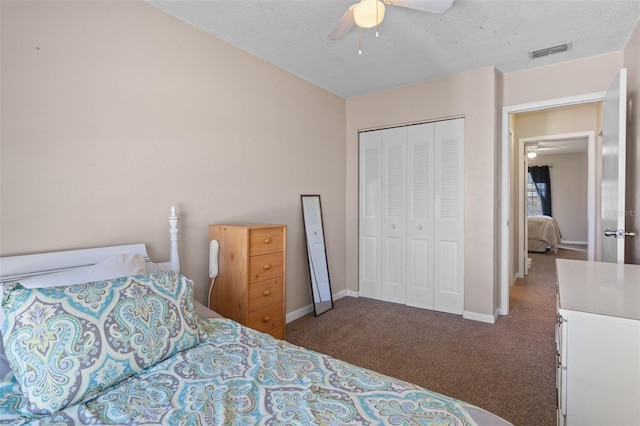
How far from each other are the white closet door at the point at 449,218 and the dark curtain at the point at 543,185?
7.36 meters

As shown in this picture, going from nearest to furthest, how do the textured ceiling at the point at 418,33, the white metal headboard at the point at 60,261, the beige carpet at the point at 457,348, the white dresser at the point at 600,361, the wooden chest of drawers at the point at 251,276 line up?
the white dresser at the point at 600,361 < the white metal headboard at the point at 60,261 < the beige carpet at the point at 457,348 < the textured ceiling at the point at 418,33 < the wooden chest of drawers at the point at 251,276

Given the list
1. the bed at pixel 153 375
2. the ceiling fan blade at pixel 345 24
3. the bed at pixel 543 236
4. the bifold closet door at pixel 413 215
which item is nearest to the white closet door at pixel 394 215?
the bifold closet door at pixel 413 215

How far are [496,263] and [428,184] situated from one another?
1068mm

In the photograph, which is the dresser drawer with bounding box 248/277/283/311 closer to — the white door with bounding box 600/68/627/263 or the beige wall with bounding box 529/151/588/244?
the white door with bounding box 600/68/627/263

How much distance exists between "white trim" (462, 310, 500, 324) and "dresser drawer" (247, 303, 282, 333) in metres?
2.00

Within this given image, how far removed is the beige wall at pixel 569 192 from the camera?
28.1 ft

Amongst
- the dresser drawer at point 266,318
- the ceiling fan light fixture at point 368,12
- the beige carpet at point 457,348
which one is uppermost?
the ceiling fan light fixture at point 368,12

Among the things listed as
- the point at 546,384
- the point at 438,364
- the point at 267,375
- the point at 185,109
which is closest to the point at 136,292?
the point at 267,375

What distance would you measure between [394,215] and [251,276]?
6.86ft

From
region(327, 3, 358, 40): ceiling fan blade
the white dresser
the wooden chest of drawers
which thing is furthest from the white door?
the wooden chest of drawers

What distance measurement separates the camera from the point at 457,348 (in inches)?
105

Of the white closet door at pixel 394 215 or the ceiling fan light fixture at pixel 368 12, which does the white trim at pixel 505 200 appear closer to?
the white closet door at pixel 394 215

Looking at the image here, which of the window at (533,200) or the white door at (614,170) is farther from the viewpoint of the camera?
the window at (533,200)

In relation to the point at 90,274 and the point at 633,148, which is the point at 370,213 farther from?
the point at 90,274
